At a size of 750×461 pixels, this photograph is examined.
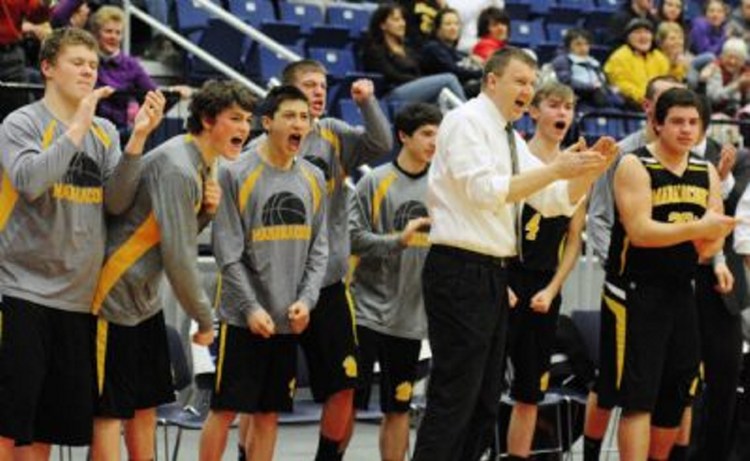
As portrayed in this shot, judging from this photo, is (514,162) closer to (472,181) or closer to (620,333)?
(472,181)

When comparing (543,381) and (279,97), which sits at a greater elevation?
(279,97)

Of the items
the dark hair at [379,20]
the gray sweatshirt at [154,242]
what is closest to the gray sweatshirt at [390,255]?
the gray sweatshirt at [154,242]

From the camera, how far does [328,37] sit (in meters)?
14.8

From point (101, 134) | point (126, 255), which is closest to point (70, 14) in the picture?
point (101, 134)

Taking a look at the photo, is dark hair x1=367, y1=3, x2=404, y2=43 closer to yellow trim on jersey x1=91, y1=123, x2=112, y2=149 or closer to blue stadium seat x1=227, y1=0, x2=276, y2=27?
blue stadium seat x1=227, y1=0, x2=276, y2=27

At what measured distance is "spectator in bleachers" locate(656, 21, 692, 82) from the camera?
15977 mm

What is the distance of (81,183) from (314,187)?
143 cm

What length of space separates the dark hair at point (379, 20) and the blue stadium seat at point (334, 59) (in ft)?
1.37

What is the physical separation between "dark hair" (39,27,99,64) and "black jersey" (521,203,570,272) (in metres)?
2.58

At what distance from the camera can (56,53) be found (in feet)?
23.7

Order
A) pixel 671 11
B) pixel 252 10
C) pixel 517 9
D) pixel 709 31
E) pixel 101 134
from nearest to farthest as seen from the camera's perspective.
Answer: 1. pixel 101 134
2. pixel 252 10
3. pixel 671 11
4. pixel 517 9
5. pixel 709 31

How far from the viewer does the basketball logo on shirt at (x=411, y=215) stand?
9000 mm

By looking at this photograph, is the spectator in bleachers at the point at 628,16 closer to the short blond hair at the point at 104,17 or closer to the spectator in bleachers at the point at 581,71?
the spectator in bleachers at the point at 581,71

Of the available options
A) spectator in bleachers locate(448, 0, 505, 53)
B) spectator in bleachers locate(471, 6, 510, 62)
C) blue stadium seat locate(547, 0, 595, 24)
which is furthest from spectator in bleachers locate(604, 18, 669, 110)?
blue stadium seat locate(547, 0, 595, 24)
